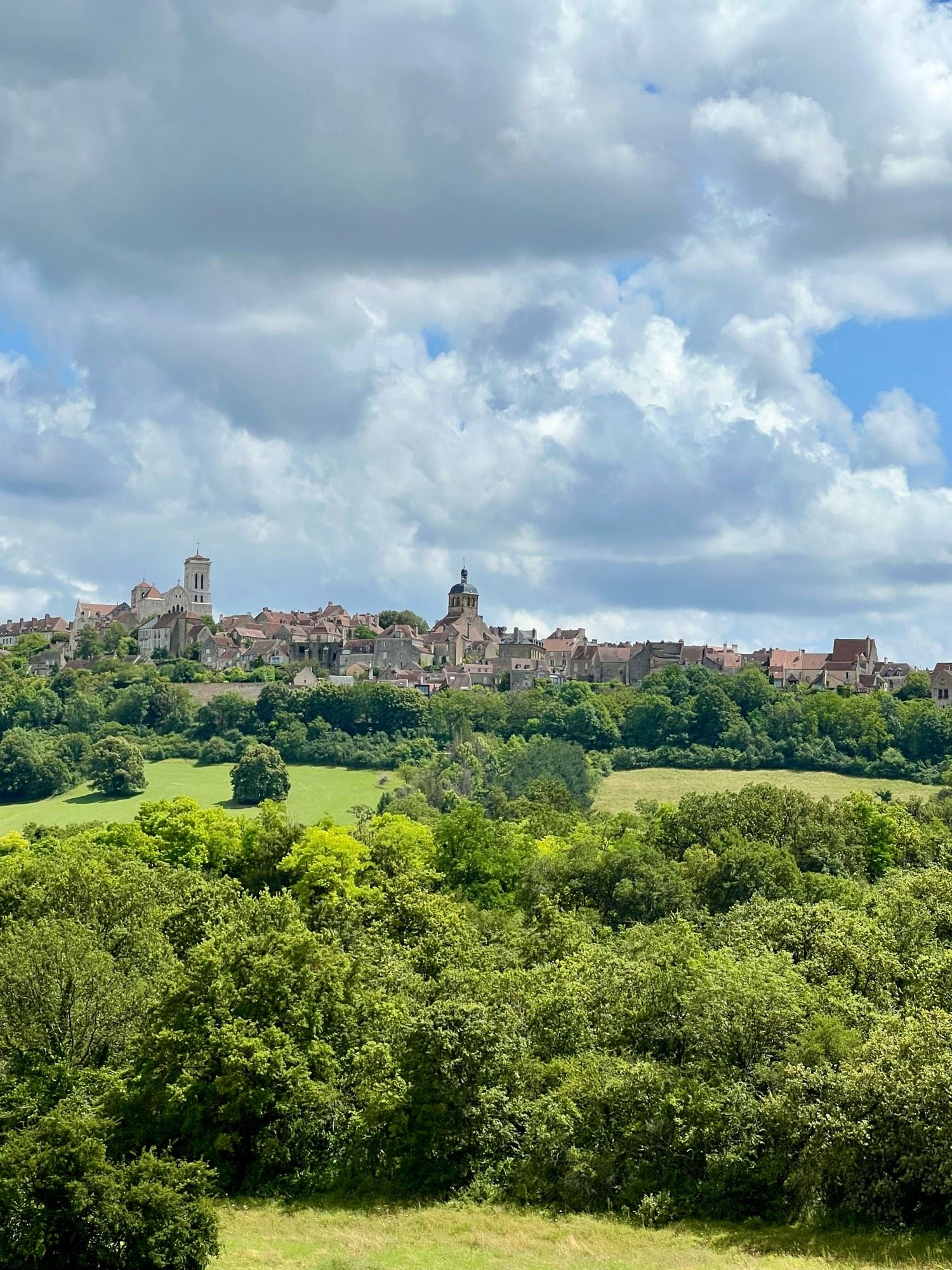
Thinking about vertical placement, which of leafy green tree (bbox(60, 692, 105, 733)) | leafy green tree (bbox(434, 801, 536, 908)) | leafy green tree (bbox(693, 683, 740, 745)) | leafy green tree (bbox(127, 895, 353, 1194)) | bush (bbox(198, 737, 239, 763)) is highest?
leafy green tree (bbox(693, 683, 740, 745))

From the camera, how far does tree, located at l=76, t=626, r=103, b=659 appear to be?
→ 168875 millimetres

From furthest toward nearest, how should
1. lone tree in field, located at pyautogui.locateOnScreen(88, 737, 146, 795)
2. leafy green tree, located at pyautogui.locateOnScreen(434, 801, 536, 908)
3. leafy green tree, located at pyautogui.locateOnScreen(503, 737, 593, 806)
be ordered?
lone tree in field, located at pyautogui.locateOnScreen(88, 737, 146, 795)
leafy green tree, located at pyautogui.locateOnScreen(503, 737, 593, 806)
leafy green tree, located at pyautogui.locateOnScreen(434, 801, 536, 908)

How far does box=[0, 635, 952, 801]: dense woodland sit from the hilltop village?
17.1 meters

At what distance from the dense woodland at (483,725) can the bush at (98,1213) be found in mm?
85927

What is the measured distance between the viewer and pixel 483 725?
13362 cm

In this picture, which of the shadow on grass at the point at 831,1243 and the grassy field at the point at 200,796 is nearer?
the shadow on grass at the point at 831,1243

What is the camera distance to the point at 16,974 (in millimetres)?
35281

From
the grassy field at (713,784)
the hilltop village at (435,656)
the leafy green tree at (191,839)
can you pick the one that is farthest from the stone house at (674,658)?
the leafy green tree at (191,839)

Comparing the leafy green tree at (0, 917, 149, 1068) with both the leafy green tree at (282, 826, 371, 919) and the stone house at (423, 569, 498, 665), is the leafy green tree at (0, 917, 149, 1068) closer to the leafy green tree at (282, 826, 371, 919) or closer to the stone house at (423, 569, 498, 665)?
the leafy green tree at (282, 826, 371, 919)

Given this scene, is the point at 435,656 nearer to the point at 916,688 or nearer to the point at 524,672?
the point at 524,672

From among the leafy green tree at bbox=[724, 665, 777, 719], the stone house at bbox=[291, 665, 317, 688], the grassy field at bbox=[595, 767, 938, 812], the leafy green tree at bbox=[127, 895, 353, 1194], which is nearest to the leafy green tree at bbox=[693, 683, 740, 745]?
the leafy green tree at bbox=[724, 665, 777, 719]

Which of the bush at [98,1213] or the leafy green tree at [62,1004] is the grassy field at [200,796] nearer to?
the leafy green tree at [62,1004]

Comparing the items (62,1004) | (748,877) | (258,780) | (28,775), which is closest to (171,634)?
(28,775)

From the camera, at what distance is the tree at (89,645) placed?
168875 mm
